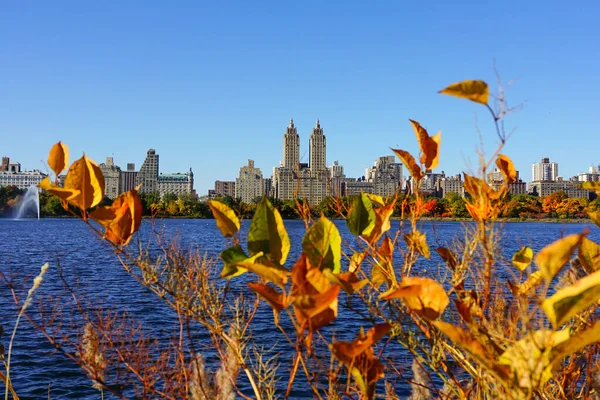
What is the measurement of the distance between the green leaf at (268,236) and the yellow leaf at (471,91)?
17.3 inches

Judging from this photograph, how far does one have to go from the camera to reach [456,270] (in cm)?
196

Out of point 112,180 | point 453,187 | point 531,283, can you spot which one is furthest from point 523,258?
point 112,180

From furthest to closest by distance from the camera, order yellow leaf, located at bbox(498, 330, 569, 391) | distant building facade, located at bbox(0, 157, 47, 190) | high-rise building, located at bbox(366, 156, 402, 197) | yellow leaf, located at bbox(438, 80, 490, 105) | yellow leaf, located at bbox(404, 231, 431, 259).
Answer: distant building facade, located at bbox(0, 157, 47, 190), high-rise building, located at bbox(366, 156, 402, 197), yellow leaf, located at bbox(404, 231, 431, 259), yellow leaf, located at bbox(438, 80, 490, 105), yellow leaf, located at bbox(498, 330, 569, 391)

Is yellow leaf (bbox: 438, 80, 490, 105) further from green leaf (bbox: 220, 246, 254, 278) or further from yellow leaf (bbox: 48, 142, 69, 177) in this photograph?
yellow leaf (bbox: 48, 142, 69, 177)

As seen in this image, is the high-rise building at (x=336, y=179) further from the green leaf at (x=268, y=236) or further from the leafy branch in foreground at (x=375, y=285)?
the green leaf at (x=268, y=236)

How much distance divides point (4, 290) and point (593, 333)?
17.0 meters

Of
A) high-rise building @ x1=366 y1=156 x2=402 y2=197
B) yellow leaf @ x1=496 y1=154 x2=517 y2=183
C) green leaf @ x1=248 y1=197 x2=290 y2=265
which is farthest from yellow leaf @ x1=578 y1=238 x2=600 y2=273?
green leaf @ x1=248 y1=197 x2=290 y2=265

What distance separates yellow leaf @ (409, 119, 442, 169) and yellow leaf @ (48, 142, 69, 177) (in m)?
0.93

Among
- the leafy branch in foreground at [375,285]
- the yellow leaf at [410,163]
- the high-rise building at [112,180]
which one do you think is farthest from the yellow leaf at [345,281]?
the high-rise building at [112,180]

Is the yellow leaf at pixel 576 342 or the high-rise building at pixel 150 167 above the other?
the high-rise building at pixel 150 167

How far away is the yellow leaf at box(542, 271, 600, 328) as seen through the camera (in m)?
0.81

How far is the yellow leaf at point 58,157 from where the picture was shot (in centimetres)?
138

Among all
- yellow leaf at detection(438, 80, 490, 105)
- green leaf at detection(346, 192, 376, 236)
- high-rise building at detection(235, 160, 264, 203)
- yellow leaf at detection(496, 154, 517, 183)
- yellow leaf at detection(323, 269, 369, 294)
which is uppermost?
high-rise building at detection(235, 160, 264, 203)

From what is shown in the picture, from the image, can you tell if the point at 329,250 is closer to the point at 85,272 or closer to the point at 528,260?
the point at 528,260
